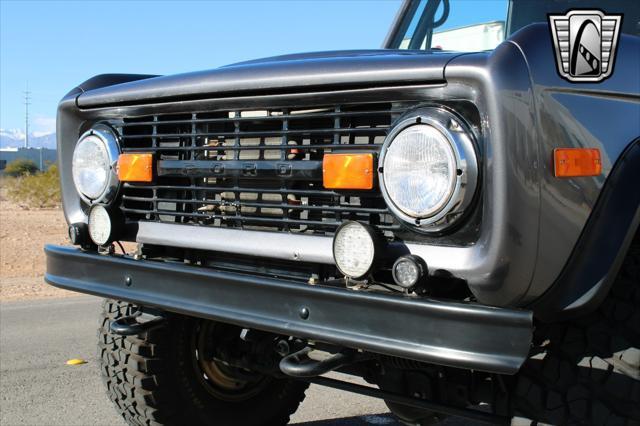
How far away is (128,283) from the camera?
2.82 meters

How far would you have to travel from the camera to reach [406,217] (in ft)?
7.18

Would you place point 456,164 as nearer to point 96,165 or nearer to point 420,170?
point 420,170

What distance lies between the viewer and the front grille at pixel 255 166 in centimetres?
240

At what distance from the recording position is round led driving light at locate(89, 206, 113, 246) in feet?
9.78

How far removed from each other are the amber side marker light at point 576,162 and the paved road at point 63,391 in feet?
7.53

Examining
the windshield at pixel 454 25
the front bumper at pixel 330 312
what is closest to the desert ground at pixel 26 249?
the windshield at pixel 454 25

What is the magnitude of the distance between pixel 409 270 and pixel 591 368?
1.84 ft

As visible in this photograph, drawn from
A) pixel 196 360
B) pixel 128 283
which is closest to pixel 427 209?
pixel 128 283

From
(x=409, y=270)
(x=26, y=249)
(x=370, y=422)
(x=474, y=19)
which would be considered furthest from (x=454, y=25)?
(x=26, y=249)

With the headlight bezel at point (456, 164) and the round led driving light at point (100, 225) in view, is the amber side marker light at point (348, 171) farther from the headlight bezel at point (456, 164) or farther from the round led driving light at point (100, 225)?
the round led driving light at point (100, 225)

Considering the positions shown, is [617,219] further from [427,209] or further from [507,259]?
[427,209]

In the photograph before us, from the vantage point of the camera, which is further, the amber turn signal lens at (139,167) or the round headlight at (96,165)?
the round headlight at (96,165)

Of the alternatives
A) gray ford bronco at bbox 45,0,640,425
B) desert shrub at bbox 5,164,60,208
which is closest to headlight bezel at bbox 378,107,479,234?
gray ford bronco at bbox 45,0,640,425

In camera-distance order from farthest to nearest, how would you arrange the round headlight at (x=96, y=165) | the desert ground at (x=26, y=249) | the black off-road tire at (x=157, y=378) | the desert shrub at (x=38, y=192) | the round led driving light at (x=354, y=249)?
the desert shrub at (x=38, y=192)
the desert ground at (x=26, y=249)
the black off-road tire at (x=157, y=378)
the round headlight at (x=96, y=165)
the round led driving light at (x=354, y=249)
